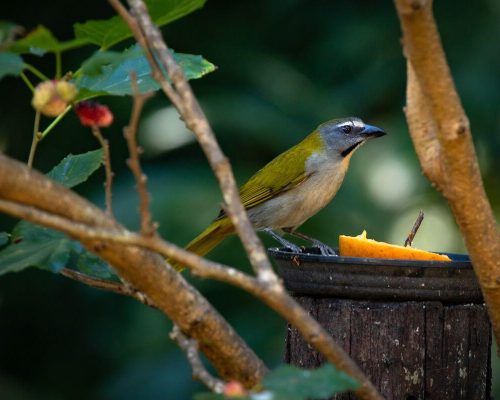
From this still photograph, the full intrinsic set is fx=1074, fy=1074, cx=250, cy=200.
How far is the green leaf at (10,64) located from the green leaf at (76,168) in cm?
50

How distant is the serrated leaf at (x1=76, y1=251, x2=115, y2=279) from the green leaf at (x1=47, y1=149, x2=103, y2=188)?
19 cm

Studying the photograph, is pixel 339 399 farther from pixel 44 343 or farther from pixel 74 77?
pixel 44 343

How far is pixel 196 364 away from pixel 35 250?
417mm

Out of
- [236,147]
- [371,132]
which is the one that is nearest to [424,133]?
[371,132]

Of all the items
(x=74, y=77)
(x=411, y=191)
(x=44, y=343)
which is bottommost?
(x=44, y=343)

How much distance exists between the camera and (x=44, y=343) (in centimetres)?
741

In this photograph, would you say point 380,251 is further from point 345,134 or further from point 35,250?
point 345,134

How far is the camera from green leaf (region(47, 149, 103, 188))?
217 centimetres

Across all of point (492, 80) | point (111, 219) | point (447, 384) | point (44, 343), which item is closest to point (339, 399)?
point (447, 384)

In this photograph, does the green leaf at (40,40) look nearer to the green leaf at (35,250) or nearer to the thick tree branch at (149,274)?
the thick tree branch at (149,274)

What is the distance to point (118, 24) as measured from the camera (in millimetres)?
1894

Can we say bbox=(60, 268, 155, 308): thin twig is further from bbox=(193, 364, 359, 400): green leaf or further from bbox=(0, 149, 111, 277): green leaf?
bbox=(193, 364, 359, 400): green leaf

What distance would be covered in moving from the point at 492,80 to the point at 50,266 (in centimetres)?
500

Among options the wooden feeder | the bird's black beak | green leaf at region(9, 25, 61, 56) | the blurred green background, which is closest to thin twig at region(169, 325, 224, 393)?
green leaf at region(9, 25, 61, 56)
